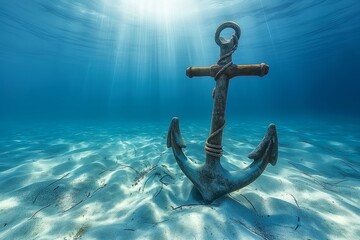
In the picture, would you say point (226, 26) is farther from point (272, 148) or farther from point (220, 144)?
point (272, 148)

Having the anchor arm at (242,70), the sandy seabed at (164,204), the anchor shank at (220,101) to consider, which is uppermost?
the anchor arm at (242,70)

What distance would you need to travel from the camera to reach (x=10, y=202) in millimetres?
2916

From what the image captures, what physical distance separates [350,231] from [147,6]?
753 inches

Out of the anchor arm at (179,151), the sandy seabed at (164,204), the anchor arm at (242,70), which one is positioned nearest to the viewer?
the sandy seabed at (164,204)

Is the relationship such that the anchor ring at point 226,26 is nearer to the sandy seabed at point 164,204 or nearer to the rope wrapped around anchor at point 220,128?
the rope wrapped around anchor at point 220,128

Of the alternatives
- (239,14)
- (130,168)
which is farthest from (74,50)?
(130,168)

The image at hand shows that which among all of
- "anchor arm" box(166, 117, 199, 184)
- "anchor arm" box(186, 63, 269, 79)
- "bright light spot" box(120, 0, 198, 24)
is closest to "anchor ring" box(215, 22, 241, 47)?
"anchor arm" box(186, 63, 269, 79)

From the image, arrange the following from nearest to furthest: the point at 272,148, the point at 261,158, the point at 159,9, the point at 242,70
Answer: the point at 242,70 → the point at 272,148 → the point at 261,158 → the point at 159,9

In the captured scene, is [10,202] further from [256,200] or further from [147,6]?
[147,6]

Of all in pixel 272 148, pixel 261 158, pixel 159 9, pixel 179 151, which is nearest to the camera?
pixel 272 148

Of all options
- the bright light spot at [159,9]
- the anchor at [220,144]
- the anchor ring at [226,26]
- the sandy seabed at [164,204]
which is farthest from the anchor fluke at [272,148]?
the bright light spot at [159,9]

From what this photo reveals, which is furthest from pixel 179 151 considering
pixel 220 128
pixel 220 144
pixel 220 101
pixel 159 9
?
pixel 159 9

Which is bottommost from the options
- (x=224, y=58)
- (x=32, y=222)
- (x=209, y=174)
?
(x=32, y=222)

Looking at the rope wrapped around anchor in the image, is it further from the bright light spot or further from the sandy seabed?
the bright light spot
